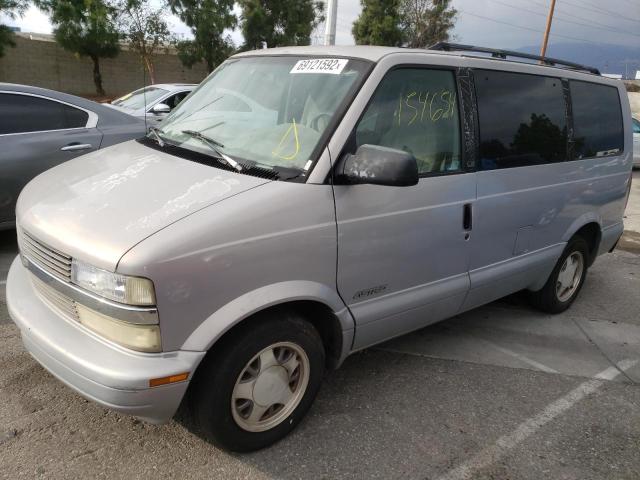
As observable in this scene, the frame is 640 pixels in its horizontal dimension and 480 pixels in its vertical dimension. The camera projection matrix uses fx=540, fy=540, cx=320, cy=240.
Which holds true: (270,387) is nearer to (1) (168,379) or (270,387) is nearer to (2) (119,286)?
(1) (168,379)

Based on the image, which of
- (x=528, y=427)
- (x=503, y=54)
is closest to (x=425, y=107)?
(x=503, y=54)

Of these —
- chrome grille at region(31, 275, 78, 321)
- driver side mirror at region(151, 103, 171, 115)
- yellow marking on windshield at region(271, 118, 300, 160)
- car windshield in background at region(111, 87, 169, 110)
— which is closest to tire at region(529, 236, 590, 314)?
yellow marking on windshield at region(271, 118, 300, 160)

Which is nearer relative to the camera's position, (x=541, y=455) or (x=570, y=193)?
(x=541, y=455)

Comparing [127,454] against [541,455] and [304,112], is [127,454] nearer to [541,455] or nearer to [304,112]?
[304,112]

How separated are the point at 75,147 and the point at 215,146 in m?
3.00

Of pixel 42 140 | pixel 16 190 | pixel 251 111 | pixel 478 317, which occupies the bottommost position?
pixel 478 317

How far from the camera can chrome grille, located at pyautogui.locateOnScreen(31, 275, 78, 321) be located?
2.36 meters

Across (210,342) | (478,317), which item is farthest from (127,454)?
(478,317)

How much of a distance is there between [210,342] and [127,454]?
82cm

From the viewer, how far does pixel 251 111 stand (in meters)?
3.05

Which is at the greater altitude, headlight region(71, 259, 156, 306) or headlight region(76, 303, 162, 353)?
headlight region(71, 259, 156, 306)

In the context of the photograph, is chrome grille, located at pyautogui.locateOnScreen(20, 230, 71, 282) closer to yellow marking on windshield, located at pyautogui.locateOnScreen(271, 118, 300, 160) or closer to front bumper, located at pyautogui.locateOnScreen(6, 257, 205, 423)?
front bumper, located at pyautogui.locateOnScreen(6, 257, 205, 423)

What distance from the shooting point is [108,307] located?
2.14m

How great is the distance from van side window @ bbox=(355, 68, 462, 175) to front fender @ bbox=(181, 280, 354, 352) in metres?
0.77
